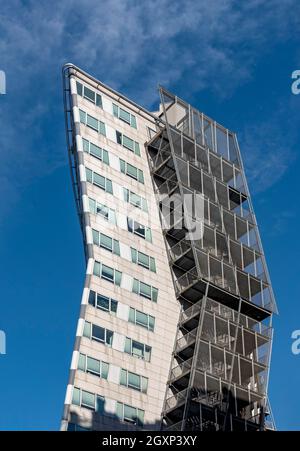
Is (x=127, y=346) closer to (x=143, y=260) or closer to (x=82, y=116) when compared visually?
(x=143, y=260)

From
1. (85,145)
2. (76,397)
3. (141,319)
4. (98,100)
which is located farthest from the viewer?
(98,100)

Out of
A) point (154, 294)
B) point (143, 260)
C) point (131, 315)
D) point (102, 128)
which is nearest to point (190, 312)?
point (154, 294)

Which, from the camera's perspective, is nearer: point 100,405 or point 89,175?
point 100,405

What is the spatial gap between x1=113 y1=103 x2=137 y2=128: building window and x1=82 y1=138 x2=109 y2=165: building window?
5822 mm

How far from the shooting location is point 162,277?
2763 inches

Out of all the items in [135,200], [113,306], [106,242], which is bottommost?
[113,306]

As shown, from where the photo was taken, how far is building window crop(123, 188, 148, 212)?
72238 mm

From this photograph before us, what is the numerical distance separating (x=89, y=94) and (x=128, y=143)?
19.9ft

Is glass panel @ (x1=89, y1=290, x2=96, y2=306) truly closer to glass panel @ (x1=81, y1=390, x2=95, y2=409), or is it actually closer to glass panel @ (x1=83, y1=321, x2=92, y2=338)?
glass panel @ (x1=83, y1=321, x2=92, y2=338)

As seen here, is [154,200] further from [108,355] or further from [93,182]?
[108,355]

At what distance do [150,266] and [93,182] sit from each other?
29.9 ft

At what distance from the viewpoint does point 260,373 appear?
2707 inches
